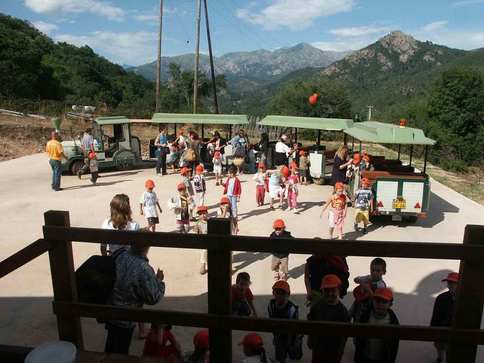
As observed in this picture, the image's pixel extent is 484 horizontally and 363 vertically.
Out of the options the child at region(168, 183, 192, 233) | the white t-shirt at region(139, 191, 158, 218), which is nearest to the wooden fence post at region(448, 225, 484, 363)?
the child at region(168, 183, 192, 233)

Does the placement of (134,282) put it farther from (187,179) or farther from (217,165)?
(217,165)

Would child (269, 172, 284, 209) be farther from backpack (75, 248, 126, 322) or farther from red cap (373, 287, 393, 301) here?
backpack (75, 248, 126, 322)

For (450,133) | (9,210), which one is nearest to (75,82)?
(450,133)

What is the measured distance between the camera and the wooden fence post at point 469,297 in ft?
7.36

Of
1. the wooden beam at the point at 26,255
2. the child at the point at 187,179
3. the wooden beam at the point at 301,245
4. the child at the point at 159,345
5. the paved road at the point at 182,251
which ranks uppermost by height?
the wooden beam at the point at 301,245

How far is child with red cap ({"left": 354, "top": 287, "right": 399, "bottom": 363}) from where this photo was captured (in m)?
3.65

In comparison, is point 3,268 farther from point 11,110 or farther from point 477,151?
point 477,151

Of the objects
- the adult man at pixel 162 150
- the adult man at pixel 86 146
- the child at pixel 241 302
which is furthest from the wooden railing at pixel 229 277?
the adult man at pixel 162 150

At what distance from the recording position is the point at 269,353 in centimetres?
480

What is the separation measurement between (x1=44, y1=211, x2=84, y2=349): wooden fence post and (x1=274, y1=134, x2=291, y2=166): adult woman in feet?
46.1

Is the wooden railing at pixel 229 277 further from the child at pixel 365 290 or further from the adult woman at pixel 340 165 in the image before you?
the adult woman at pixel 340 165

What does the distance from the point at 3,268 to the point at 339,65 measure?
202 metres

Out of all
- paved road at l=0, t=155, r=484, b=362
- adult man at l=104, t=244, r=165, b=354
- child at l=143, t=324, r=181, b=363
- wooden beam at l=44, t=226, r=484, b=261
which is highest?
wooden beam at l=44, t=226, r=484, b=261

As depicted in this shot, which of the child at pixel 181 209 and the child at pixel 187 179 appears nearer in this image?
the child at pixel 181 209
